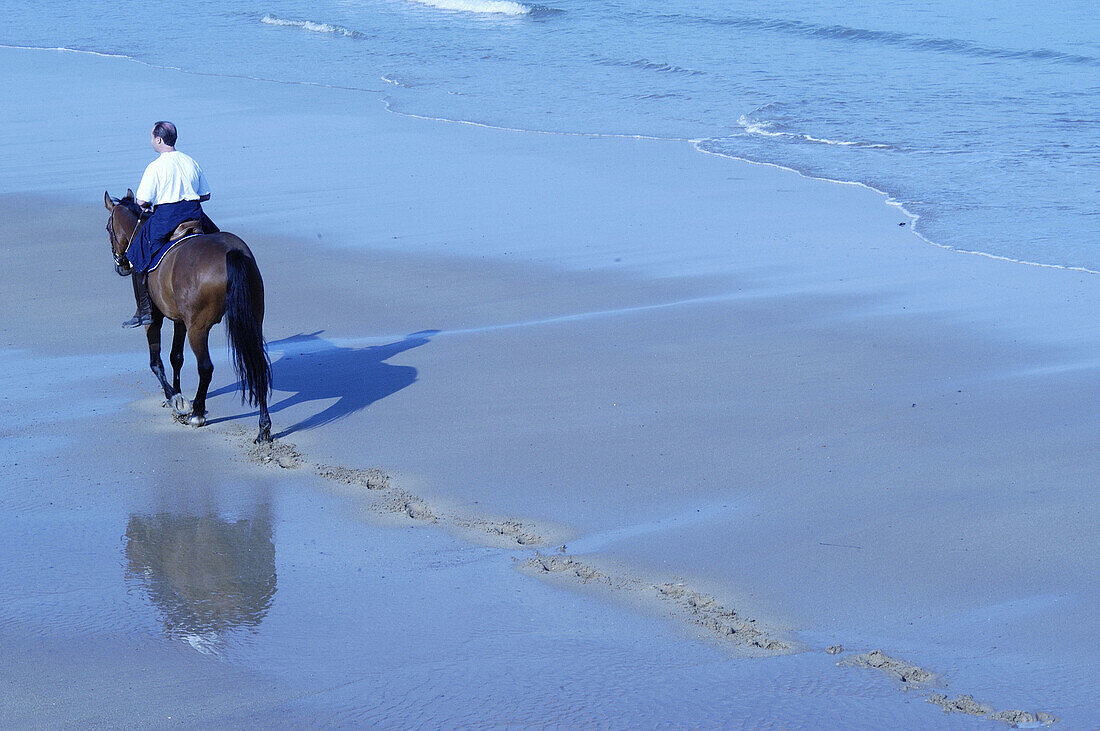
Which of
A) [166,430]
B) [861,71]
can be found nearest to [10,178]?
[166,430]

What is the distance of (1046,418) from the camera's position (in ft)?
22.9

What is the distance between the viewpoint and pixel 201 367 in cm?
725

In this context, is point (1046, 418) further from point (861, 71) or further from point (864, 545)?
point (861, 71)

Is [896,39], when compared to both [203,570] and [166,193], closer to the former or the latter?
[166,193]

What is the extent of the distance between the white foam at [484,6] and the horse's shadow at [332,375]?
2429 centimetres

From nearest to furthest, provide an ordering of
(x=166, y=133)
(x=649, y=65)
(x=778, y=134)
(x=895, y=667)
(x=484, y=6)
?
(x=895, y=667), (x=166, y=133), (x=778, y=134), (x=649, y=65), (x=484, y=6)

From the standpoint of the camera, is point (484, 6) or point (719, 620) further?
point (484, 6)

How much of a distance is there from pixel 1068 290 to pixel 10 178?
1127cm

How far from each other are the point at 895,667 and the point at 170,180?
16.9ft

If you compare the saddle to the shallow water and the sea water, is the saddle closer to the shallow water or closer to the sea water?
the shallow water

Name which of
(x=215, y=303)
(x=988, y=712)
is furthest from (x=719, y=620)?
(x=215, y=303)

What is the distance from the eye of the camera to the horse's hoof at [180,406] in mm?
7344

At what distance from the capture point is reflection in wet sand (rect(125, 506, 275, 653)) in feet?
16.0

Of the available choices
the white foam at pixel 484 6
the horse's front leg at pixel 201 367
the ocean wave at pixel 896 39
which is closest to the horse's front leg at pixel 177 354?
the horse's front leg at pixel 201 367
